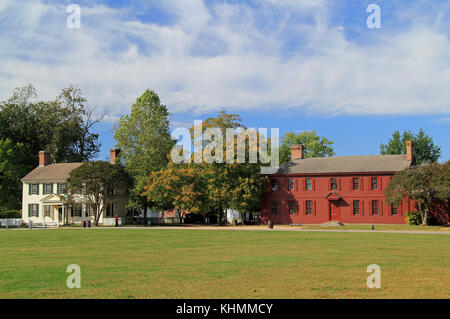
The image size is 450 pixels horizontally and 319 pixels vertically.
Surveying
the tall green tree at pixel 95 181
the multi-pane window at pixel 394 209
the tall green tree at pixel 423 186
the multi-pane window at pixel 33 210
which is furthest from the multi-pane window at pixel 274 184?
the multi-pane window at pixel 33 210

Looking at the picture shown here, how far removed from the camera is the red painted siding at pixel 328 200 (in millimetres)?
55197

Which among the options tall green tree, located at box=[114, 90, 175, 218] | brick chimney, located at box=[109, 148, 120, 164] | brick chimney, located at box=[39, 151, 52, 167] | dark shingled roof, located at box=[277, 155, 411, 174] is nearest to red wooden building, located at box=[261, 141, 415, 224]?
dark shingled roof, located at box=[277, 155, 411, 174]

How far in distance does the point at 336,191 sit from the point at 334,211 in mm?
2316

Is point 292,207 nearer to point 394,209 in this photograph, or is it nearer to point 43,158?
point 394,209

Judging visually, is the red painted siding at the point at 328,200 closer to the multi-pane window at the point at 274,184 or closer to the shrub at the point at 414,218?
the multi-pane window at the point at 274,184

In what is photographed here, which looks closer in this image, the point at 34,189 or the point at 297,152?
the point at 34,189

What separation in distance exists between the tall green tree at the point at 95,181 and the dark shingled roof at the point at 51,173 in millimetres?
4975

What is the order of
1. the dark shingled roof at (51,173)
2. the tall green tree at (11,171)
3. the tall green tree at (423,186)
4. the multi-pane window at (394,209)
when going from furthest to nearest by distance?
the tall green tree at (11,171)
the dark shingled roof at (51,173)
the multi-pane window at (394,209)
the tall green tree at (423,186)

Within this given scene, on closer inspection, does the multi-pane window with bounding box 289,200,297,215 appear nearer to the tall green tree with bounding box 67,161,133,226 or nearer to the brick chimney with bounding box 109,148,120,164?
the tall green tree with bounding box 67,161,133,226

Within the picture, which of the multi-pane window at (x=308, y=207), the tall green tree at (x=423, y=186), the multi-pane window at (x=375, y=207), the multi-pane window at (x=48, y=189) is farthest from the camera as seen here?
the multi-pane window at (x=48, y=189)

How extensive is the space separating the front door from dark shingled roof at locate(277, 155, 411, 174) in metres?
3.68

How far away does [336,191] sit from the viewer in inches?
2264

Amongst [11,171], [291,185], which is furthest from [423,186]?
[11,171]
